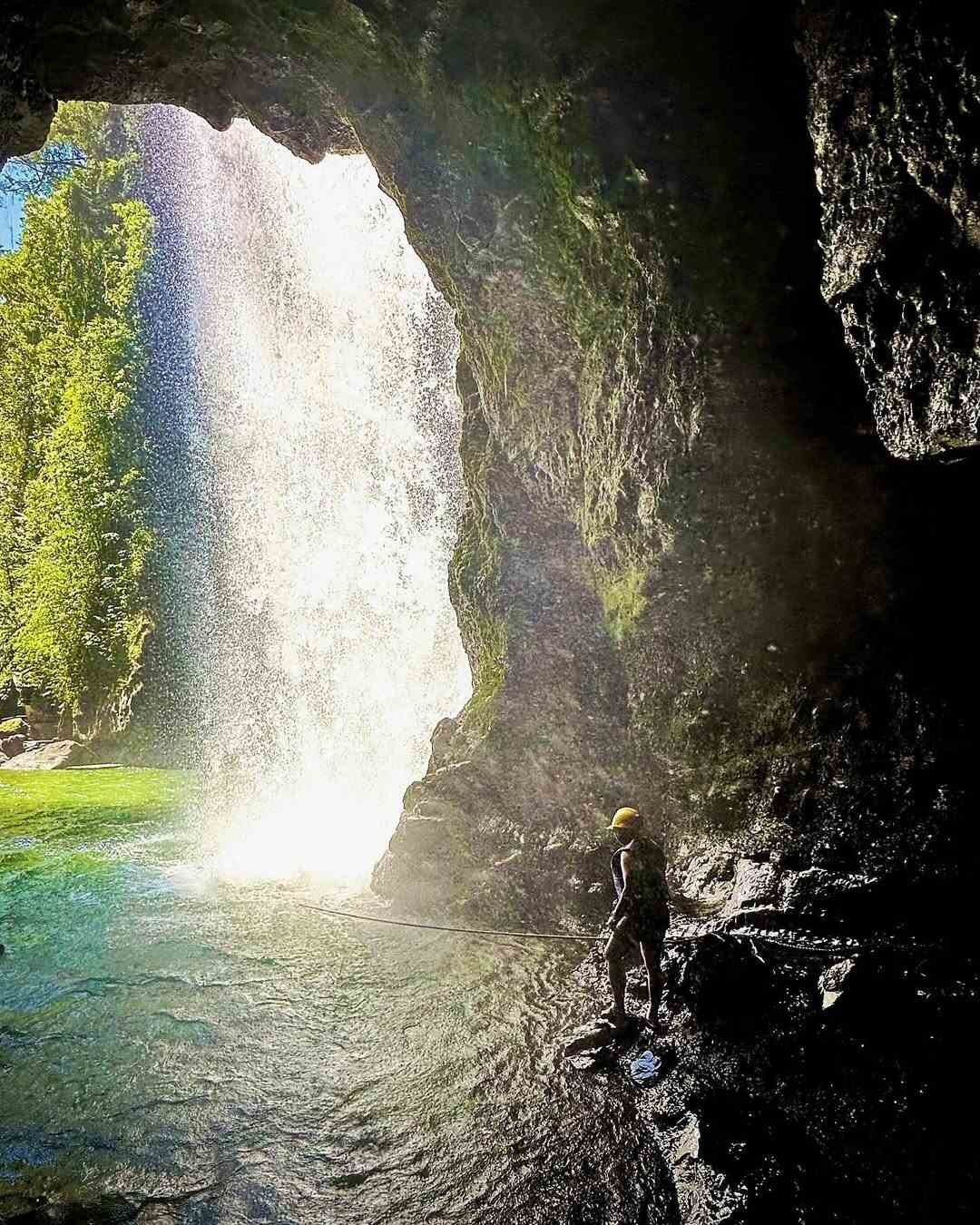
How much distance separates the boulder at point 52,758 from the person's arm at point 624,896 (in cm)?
2148

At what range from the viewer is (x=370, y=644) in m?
15.3

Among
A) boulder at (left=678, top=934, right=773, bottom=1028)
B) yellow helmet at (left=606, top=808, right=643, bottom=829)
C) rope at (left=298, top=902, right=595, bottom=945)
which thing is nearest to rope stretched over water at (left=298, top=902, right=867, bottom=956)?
rope at (left=298, top=902, right=595, bottom=945)

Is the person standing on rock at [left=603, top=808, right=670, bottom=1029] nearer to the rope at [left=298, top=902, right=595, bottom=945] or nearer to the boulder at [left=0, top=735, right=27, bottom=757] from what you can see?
the rope at [left=298, top=902, right=595, bottom=945]

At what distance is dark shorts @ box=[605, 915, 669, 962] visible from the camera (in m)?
5.68

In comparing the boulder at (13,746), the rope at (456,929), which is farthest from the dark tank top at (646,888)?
the boulder at (13,746)

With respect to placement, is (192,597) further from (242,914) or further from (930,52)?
(930,52)

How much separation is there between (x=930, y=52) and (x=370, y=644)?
12655 millimetres

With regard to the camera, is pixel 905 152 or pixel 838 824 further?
pixel 838 824

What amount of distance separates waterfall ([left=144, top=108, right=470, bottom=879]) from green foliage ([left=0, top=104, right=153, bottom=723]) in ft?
19.6

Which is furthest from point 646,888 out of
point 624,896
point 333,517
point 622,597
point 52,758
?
point 52,758

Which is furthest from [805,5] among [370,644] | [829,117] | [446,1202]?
[370,644]

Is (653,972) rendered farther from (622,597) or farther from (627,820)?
(622,597)

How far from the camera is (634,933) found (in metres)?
5.70

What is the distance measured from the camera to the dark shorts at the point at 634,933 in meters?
5.68
